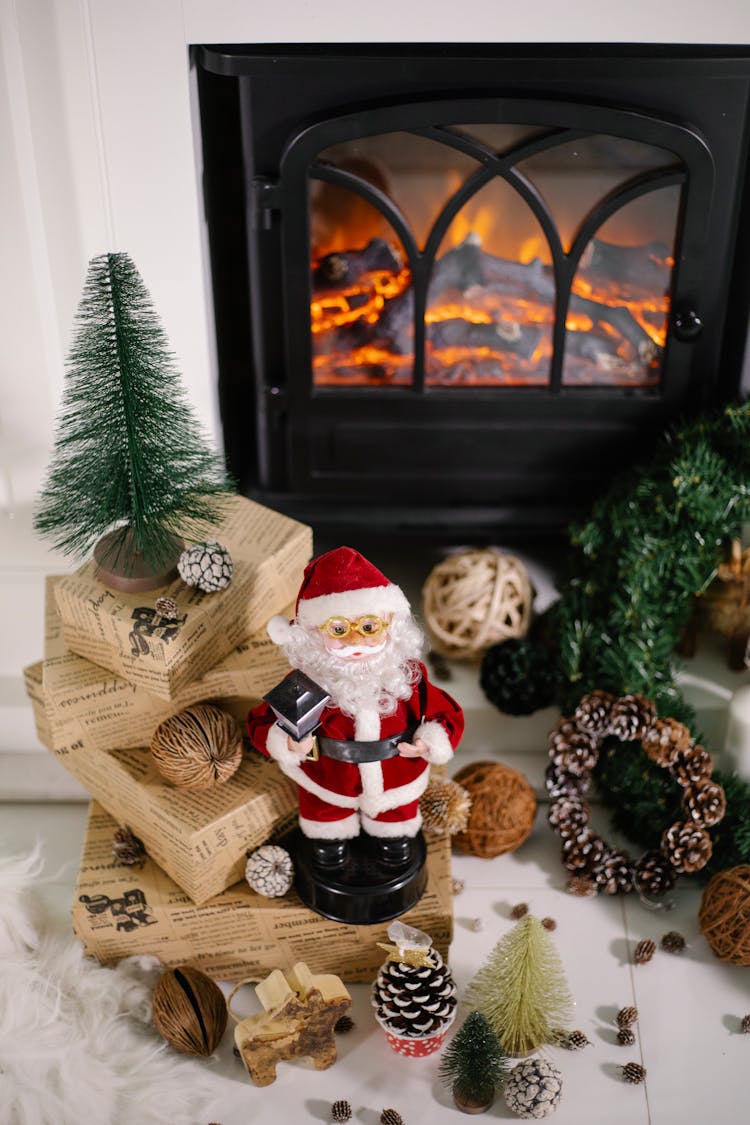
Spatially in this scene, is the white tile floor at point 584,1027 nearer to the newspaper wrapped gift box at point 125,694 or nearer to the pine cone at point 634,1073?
the pine cone at point 634,1073

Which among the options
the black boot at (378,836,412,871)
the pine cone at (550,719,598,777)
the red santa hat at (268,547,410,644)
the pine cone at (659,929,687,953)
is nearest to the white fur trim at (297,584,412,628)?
the red santa hat at (268,547,410,644)

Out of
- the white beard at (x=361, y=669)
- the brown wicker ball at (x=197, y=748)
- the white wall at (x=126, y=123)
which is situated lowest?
the brown wicker ball at (x=197, y=748)

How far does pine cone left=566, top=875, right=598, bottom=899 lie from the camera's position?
1.73 meters

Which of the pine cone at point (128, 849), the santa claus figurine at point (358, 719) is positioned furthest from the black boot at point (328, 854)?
the pine cone at point (128, 849)

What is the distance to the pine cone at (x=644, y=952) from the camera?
1652mm

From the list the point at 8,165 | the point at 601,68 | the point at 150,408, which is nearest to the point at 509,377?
the point at 601,68

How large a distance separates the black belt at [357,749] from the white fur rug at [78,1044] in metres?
0.41

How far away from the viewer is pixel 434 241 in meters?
1.81

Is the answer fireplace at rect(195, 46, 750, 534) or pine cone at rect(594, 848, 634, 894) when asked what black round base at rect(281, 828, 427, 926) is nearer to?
pine cone at rect(594, 848, 634, 894)

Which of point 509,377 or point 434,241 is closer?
point 434,241

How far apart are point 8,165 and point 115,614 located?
0.66 m

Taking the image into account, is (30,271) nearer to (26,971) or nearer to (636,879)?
(26,971)

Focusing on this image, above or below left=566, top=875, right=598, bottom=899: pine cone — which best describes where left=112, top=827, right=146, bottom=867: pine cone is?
above

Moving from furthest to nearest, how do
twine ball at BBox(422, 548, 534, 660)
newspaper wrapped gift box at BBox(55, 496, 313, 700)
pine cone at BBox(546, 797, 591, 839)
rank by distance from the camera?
twine ball at BBox(422, 548, 534, 660), pine cone at BBox(546, 797, 591, 839), newspaper wrapped gift box at BBox(55, 496, 313, 700)
